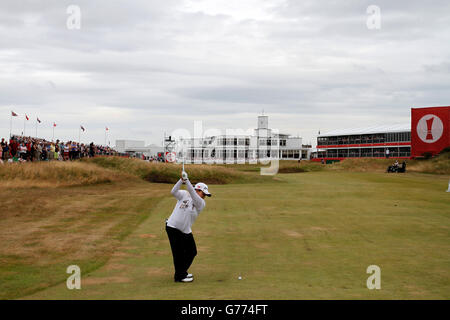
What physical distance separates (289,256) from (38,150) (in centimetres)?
3451

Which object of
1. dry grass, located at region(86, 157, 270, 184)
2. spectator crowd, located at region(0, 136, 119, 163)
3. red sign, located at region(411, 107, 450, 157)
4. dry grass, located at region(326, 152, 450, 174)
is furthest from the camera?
red sign, located at region(411, 107, 450, 157)

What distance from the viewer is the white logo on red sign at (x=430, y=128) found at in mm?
79938

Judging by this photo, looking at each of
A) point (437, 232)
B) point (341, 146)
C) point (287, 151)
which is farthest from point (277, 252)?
point (287, 151)

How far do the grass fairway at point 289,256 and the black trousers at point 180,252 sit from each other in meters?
0.32

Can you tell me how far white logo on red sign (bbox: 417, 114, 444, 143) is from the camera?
79938 mm

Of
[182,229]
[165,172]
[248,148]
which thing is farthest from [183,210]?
[248,148]

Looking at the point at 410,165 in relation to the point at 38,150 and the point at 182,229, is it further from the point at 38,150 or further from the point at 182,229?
the point at 182,229

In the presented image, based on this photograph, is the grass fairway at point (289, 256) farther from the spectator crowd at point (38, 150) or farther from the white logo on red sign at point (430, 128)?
A: the white logo on red sign at point (430, 128)

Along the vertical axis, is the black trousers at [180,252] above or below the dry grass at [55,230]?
above

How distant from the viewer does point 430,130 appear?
8062 cm

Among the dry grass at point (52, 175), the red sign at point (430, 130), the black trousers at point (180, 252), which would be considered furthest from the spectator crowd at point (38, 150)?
the red sign at point (430, 130)

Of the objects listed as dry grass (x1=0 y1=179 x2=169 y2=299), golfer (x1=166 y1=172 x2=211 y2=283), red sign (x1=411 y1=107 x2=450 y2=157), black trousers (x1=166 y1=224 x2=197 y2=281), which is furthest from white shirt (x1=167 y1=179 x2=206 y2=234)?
red sign (x1=411 y1=107 x2=450 y2=157)

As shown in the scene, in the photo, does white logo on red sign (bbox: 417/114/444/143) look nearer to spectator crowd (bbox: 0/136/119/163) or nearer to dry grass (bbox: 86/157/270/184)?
dry grass (bbox: 86/157/270/184)
